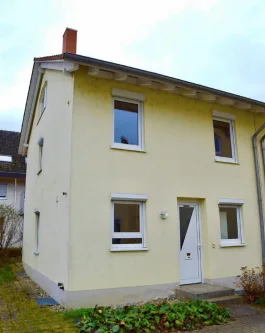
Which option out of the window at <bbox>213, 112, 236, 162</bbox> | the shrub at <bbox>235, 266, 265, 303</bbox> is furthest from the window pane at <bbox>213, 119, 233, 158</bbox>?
the shrub at <bbox>235, 266, 265, 303</bbox>

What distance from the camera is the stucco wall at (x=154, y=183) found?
7.89 meters

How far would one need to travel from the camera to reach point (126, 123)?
920 cm

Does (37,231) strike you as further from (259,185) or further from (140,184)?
(259,185)

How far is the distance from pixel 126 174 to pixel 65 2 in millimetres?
6004

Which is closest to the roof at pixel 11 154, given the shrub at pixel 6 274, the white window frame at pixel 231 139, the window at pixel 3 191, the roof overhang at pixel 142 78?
the window at pixel 3 191

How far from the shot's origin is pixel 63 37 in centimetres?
1060

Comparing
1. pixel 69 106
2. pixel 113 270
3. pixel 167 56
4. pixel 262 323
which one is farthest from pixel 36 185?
pixel 167 56

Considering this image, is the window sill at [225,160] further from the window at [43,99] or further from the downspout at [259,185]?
the window at [43,99]

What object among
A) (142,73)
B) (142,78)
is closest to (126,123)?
(142,78)

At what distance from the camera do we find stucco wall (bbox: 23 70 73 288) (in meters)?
8.17

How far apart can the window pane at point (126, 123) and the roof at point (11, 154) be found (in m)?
15.9

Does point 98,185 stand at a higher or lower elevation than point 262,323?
higher

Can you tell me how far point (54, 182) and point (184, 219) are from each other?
4243mm

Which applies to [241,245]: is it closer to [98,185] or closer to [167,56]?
[98,185]
